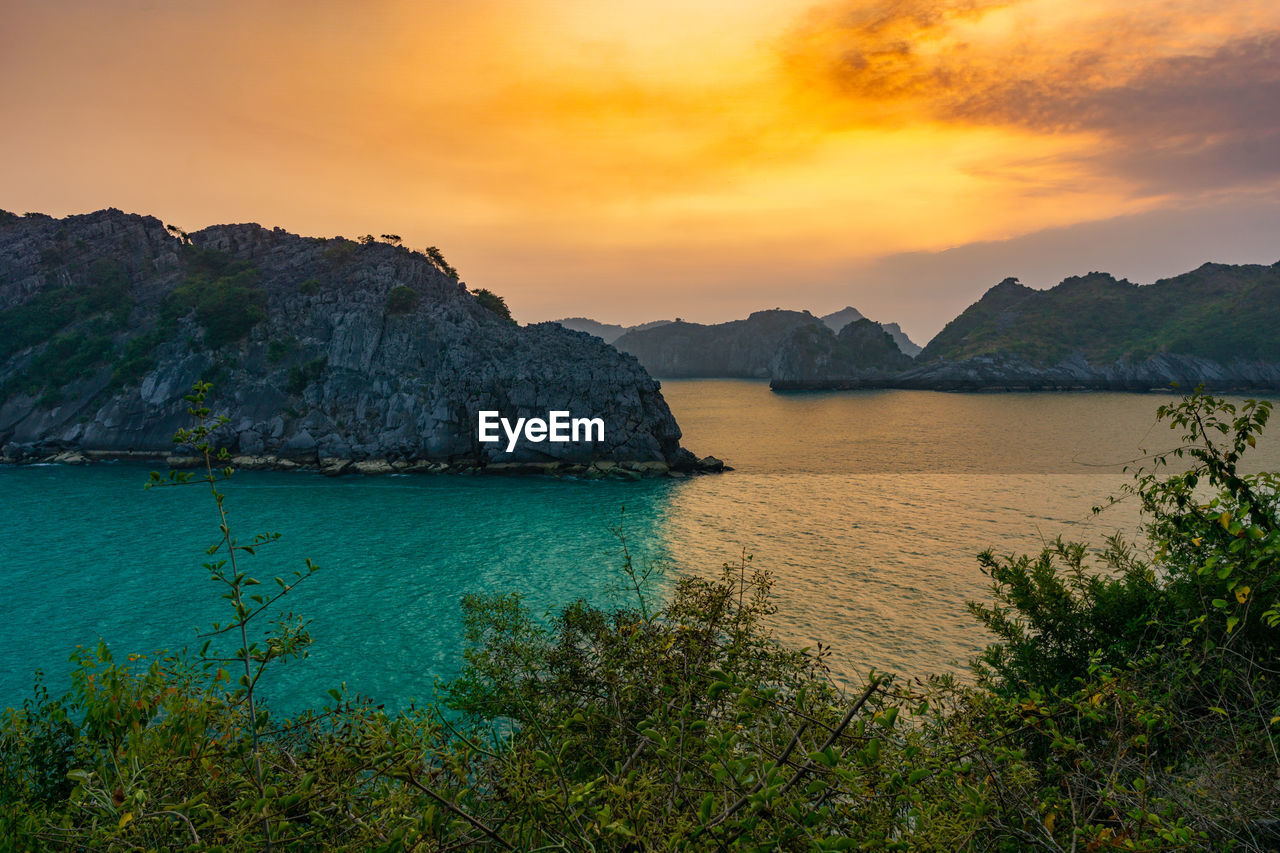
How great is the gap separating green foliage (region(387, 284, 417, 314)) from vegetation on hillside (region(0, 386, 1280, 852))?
92.7 m

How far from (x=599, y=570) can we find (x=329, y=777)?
3629cm

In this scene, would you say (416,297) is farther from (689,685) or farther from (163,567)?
(689,685)

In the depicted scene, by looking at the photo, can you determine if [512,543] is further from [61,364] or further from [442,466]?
[61,364]

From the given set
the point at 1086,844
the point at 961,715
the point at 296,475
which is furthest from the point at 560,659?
the point at 296,475

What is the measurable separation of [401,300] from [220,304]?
31224 mm

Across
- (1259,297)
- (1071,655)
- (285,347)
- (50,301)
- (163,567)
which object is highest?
(1259,297)

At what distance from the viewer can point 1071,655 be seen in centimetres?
1762

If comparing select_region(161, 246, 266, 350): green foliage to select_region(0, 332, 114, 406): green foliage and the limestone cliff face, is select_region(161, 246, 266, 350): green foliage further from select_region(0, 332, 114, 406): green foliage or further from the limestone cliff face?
select_region(0, 332, 114, 406): green foliage

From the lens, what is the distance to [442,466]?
261ft

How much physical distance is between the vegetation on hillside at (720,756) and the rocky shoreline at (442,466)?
60320 millimetres

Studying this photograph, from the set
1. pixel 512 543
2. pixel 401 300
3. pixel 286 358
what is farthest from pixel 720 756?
pixel 286 358

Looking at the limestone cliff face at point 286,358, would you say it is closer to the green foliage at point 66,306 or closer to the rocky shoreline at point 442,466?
the green foliage at point 66,306

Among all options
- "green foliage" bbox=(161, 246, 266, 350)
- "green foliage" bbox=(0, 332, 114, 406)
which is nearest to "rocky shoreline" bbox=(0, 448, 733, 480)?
"green foliage" bbox=(0, 332, 114, 406)

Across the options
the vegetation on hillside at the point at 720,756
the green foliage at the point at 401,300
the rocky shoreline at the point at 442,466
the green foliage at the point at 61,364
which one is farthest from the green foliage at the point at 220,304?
the vegetation on hillside at the point at 720,756
